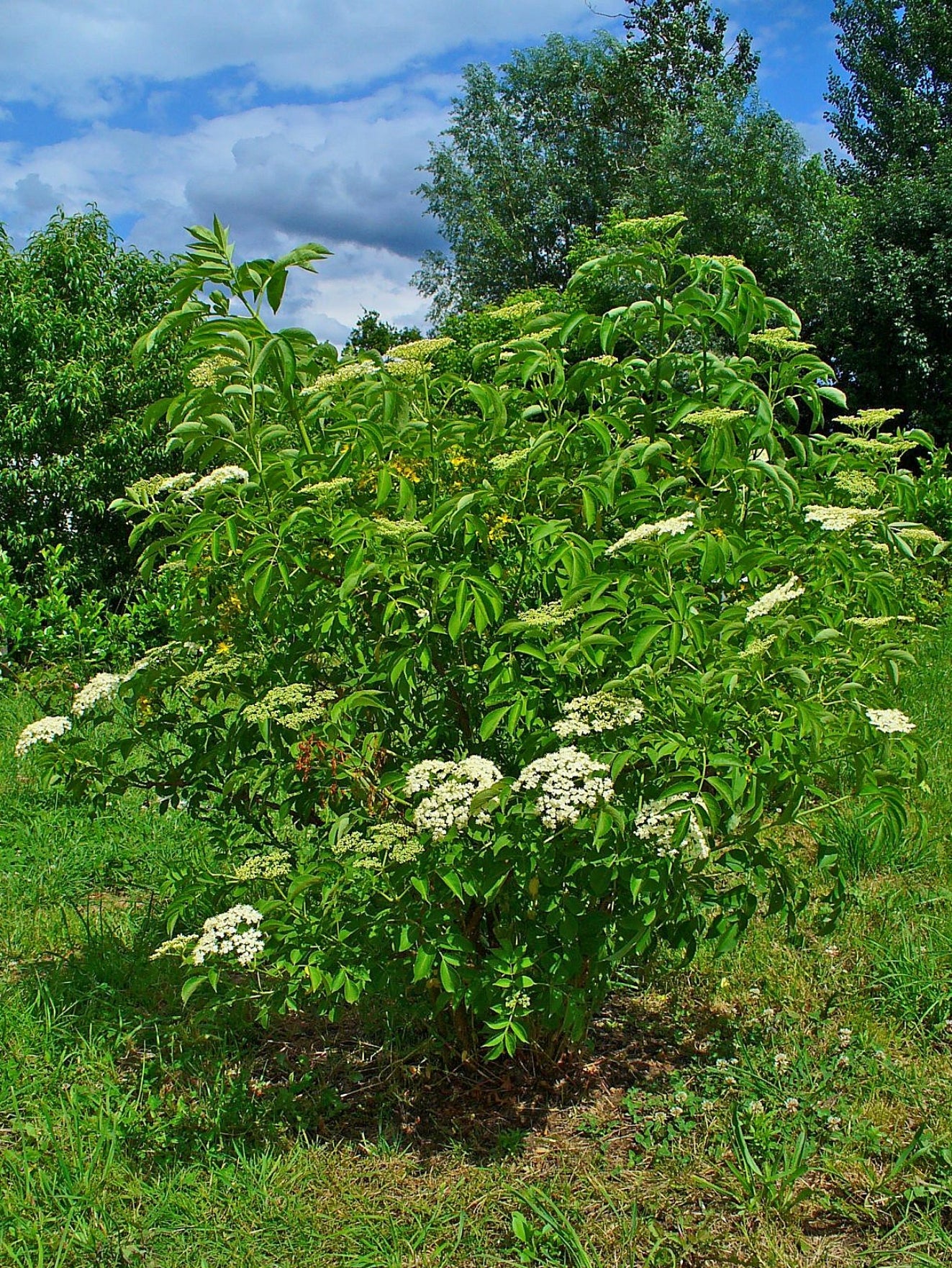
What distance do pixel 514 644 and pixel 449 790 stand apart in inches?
14.2

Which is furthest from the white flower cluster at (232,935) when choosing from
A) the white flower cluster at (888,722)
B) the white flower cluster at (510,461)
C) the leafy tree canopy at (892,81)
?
the leafy tree canopy at (892,81)

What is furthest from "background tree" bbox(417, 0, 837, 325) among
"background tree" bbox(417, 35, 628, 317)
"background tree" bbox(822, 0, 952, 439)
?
"background tree" bbox(822, 0, 952, 439)

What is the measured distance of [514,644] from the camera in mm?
2066

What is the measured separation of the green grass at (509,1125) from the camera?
209 cm

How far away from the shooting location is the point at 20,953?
3.23m

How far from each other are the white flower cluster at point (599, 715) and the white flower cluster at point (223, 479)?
2.81ft

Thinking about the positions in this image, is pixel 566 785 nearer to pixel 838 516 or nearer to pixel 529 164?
pixel 838 516

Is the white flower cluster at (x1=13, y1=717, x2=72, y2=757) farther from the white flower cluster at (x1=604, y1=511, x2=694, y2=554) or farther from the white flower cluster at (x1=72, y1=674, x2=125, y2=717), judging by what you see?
the white flower cluster at (x1=604, y1=511, x2=694, y2=554)

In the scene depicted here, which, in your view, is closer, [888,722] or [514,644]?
[888,722]

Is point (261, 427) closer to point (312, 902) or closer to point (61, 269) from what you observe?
point (312, 902)

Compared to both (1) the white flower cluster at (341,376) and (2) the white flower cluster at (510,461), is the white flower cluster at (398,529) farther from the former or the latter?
(1) the white flower cluster at (341,376)

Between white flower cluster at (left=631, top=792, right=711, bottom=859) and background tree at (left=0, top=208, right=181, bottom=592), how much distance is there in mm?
6631

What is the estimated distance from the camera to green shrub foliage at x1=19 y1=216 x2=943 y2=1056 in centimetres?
189

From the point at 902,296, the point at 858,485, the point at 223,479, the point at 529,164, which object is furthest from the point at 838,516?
the point at 529,164
